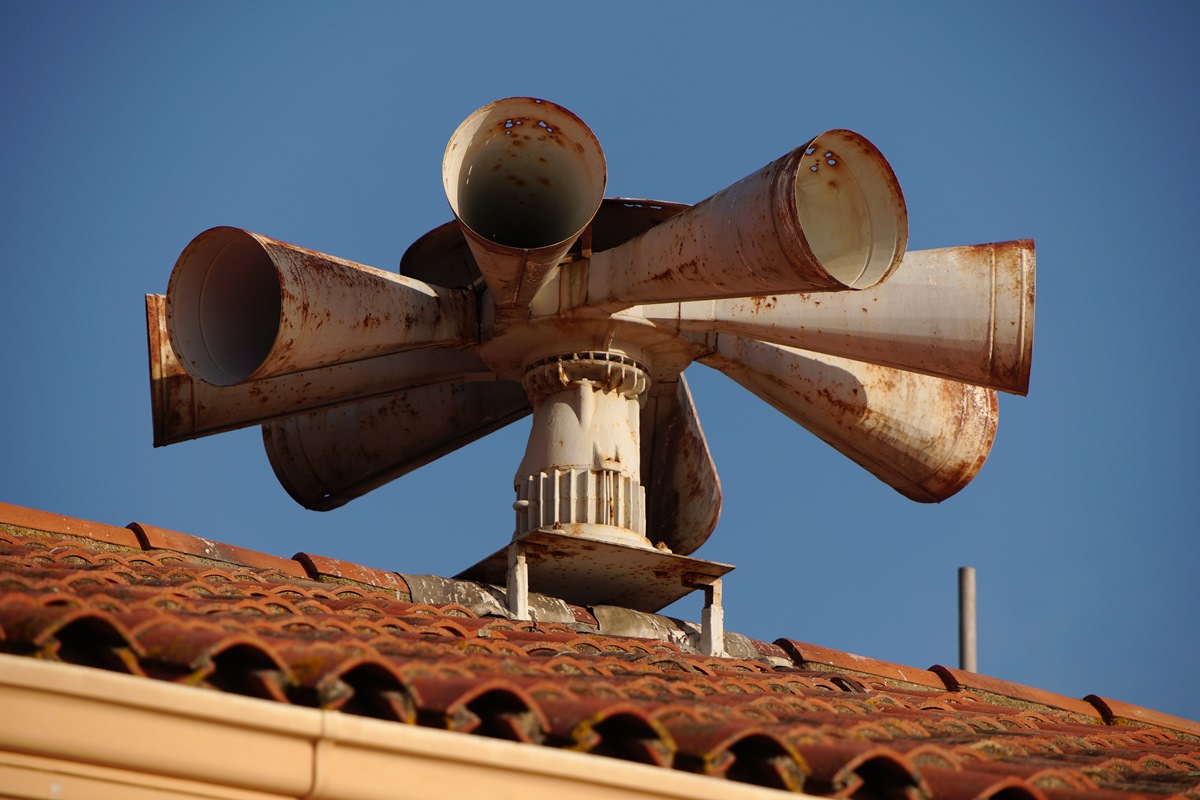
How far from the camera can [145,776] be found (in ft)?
12.0

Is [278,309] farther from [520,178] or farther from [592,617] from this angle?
[592,617]

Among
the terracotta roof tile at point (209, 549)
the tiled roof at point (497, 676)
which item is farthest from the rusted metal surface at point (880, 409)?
the terracotta roof tile at point (209, 549)

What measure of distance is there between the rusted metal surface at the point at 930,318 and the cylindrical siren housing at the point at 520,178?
3.07 feet

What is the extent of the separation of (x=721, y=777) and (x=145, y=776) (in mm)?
1385

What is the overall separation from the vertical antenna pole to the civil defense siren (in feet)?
17.0

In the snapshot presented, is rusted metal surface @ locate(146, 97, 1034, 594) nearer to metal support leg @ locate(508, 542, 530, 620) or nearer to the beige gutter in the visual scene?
metal support leg @ locate(508, 542, 530, 620)

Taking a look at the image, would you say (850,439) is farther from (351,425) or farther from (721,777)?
(721,777)

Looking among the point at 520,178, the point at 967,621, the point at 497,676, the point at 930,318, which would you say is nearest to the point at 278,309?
the point at 520,178

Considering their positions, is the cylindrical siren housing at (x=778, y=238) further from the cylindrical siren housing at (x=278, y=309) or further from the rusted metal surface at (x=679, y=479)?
the rusted metal surface at (x=679, y=479)

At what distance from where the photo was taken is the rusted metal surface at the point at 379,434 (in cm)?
1012


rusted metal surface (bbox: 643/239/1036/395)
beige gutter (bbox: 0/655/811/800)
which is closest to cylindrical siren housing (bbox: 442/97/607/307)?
rusted metal surface (bbox: 643/239/1036/395)

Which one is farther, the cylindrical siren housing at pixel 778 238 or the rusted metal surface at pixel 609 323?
the rusted metal surface at pixel 609 323

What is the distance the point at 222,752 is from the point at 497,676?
3.47 ft

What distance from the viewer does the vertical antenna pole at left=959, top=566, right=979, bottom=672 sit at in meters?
14.6
